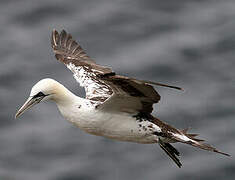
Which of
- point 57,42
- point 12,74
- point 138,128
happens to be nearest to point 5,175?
point 12,74

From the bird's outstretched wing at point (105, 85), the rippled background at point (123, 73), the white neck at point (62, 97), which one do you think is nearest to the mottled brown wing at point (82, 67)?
the bird's outstretched wing at point (105, 85)

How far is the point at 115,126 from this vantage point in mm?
17234

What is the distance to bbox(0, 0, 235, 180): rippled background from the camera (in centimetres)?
2916

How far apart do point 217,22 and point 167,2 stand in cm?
222

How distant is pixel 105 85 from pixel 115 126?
1987 millimetres

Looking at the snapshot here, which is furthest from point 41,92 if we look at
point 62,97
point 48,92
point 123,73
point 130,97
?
point 123,73

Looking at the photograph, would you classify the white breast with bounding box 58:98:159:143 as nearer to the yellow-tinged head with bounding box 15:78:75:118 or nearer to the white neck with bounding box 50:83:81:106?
the white neck with bounding box 50:83:81:106

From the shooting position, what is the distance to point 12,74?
30516 millimetres

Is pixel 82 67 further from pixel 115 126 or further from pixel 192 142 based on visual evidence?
pixel 192 142

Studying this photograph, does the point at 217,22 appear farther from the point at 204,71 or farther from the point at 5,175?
the point at 5,175

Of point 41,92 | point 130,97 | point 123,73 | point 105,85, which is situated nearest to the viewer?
point 130,97

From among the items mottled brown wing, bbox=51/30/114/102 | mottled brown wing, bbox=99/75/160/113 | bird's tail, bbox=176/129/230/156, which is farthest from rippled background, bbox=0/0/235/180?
mottled brown wing, bbox=99/75/160/113

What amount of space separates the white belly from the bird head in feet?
1.82

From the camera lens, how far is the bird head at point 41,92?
17.0 meters
